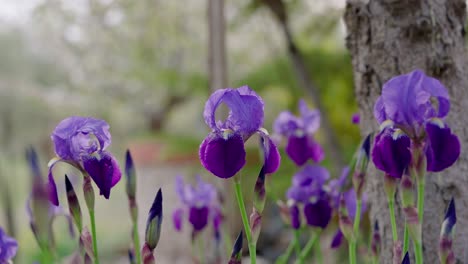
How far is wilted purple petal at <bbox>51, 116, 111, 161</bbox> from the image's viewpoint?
0.59 m

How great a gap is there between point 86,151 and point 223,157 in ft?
0.53

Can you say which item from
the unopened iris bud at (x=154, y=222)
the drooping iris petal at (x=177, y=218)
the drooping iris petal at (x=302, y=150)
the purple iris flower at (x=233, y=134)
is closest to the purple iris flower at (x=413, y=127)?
the purple iris flower at (x=233, y=134)

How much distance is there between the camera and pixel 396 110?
0.52 m

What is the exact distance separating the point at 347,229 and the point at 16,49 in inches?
205

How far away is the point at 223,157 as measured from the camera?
53 centimetres

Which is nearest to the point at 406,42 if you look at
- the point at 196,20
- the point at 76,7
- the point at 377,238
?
the point at 377,238

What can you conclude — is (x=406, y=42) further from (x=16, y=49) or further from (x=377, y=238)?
(x=16, y=49)

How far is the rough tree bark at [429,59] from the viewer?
76 cm

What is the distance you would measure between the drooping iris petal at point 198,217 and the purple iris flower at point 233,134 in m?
0.43

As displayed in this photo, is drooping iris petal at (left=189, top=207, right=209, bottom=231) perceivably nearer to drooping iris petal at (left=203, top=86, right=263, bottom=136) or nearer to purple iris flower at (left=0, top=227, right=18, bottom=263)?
purple iris flower at (left=0, top=227, right=18, bottom=263)

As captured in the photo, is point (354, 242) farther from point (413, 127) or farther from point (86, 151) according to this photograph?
point (86, 151)

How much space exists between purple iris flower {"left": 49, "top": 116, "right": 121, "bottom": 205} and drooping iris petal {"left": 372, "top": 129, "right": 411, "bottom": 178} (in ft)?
0.88

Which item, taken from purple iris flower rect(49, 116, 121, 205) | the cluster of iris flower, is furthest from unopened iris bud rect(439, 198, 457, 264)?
purple iris flower rect(49, 116, 121, 205)

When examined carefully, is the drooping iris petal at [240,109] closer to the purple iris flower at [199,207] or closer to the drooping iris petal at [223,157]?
the drooping iris petal at [223,157]
